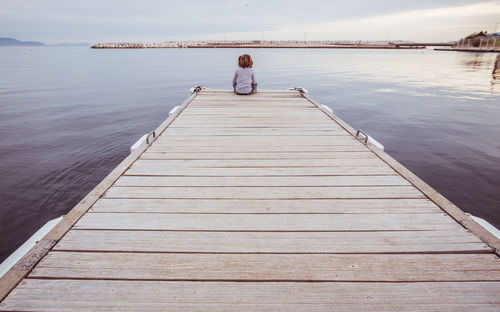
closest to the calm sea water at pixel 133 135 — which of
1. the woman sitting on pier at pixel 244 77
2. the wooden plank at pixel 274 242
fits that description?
the wooden plank at pixel 274 242

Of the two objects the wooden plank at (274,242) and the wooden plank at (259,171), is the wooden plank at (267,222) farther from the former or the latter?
the wooden plank at (259,171)

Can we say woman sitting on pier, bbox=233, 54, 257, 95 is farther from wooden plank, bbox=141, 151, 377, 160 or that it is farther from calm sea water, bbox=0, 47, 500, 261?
wooden plank, bbox=141, 151, 377, 160

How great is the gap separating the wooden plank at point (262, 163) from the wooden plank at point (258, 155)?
116mm

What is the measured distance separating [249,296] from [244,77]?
766cm

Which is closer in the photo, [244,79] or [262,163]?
[262,163]

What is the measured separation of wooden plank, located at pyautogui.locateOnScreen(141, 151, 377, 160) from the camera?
13.8ft

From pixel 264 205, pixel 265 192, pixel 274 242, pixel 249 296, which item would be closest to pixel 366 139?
pixel 265 192

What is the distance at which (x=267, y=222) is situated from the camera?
268 cm

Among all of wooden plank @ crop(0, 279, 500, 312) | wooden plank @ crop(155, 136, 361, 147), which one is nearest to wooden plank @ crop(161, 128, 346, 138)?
wooden plank @ crop(155, 136, 361, 147)

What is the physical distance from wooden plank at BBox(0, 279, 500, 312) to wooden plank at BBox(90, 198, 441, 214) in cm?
94

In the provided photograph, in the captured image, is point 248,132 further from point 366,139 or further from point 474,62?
point 474,62

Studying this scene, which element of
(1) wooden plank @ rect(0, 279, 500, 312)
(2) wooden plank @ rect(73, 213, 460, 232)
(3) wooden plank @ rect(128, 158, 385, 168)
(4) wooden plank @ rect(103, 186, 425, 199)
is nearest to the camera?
(1) wooden plank @ rect(0, 279, 500, 312)

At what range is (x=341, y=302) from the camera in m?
1.85

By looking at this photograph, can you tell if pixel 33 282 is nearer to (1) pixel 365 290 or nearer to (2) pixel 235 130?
(1) pixel 365 290
